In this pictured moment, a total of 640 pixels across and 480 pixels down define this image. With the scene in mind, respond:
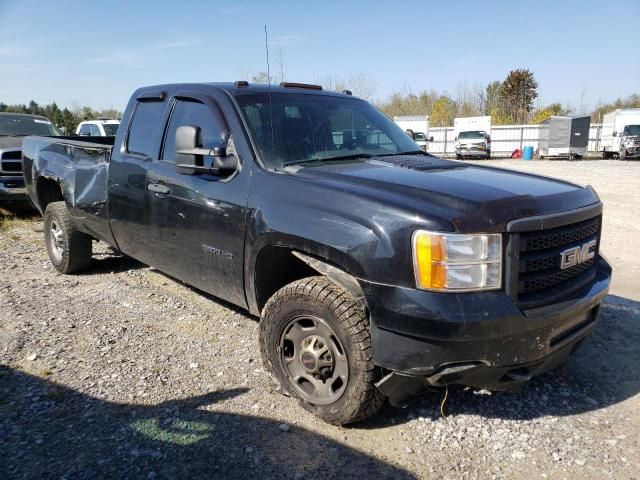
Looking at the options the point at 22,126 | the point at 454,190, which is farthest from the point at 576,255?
the point at 22,126

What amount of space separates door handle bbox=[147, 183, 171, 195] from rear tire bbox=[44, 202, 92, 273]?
199cm

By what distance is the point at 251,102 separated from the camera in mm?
3643

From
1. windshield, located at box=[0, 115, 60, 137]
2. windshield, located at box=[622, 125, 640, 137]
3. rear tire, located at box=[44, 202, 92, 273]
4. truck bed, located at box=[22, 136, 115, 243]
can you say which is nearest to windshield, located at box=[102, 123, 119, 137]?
windshield, located at box=[0, 115, 60, 137]

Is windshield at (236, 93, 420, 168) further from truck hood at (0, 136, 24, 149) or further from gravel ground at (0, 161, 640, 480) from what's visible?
truck hood at (0, 136, 24, 149)

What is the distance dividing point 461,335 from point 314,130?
1.96 meters

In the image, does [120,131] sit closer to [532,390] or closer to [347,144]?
[347,144]

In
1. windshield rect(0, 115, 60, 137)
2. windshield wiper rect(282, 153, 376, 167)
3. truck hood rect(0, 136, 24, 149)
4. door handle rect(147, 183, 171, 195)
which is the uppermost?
windshield rect(0, 115, 60, 137)

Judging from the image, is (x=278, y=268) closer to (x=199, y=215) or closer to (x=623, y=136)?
Answer: (x=199, y=215)

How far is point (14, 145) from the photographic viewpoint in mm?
9500

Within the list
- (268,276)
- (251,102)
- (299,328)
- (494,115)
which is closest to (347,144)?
(251,102)

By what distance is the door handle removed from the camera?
12.8ft

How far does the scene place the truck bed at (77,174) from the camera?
4.85 meters

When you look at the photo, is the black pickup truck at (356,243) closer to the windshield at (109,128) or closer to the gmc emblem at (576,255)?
the gmc emblem at (576,255)

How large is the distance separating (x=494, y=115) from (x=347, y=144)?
54.1 meters
